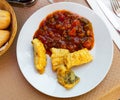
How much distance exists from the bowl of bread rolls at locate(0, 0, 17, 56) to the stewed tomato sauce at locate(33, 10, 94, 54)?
0.09m

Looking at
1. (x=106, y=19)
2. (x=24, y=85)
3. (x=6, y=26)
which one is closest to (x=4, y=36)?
(x=6, y=26)

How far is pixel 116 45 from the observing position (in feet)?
3.07

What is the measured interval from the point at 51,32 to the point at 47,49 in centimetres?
6

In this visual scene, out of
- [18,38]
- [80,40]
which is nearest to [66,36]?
[80,40]

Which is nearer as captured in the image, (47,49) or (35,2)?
(47,49)

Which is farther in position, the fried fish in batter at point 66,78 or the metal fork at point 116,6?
the metal fork at point 116,6

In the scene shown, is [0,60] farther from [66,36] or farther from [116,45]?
[116,45]

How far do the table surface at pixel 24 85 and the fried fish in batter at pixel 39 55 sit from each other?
8cm

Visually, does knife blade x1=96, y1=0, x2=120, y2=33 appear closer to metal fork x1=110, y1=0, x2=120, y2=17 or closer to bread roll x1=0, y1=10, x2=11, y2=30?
metal fork x1=110, y1=0, x2=120, y2=17

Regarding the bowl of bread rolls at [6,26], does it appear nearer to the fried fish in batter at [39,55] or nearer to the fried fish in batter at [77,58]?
the fried fish in batter at [39,55]

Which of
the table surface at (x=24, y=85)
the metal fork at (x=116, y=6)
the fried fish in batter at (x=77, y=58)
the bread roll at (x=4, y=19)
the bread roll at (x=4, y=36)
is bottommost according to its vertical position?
the table surface at (x=24, y=85)

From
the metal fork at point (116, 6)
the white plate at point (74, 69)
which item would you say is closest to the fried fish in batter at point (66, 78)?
the white plate at point (74, 69)

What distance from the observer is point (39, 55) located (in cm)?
88

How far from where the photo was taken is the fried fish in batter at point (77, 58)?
85 cm
